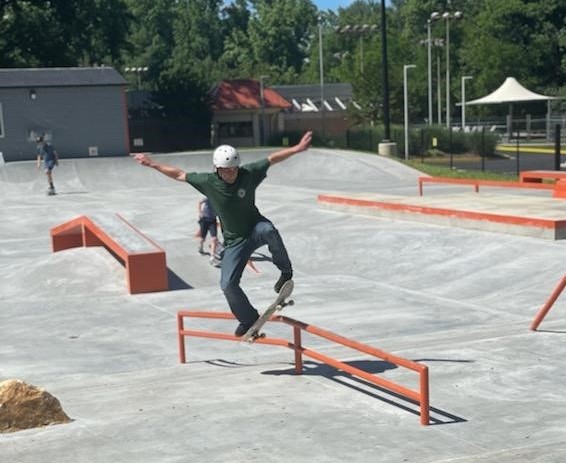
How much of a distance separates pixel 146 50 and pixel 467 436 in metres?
124

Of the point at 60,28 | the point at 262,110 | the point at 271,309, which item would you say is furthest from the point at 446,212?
the point at 60,28

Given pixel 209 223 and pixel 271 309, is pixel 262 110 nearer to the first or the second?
pixel 209 223

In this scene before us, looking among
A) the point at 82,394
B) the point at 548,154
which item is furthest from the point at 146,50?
the point at 82,394

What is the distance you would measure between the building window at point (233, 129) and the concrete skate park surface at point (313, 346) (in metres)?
33.9

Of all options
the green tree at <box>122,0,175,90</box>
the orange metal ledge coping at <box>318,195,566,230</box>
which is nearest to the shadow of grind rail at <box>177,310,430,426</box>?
the orange metal ledge coping at <box>318,195,566,230</box>

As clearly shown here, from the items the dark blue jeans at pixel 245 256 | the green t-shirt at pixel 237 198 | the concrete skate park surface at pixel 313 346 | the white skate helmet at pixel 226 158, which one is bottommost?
the concrete skate park surface at pixel 313 346

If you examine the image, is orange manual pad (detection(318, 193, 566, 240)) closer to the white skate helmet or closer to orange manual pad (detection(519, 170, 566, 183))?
orange manual pad (detection(519, 170, 566, 183))

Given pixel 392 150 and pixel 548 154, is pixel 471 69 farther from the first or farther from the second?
pixel 392 150

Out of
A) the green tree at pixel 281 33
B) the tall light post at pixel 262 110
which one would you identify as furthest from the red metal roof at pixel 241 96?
the green tree at pixel 281 33

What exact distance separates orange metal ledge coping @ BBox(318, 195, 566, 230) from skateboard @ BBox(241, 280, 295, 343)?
26.2 ft

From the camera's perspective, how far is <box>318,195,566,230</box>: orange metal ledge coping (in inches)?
588

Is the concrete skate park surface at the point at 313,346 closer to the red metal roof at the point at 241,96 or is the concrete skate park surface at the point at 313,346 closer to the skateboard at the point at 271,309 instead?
the skateboard at the point at 271,309

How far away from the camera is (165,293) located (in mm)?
13992

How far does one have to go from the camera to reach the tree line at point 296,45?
174 ft
